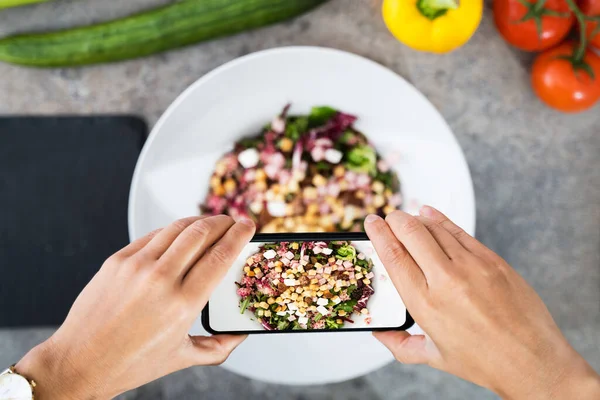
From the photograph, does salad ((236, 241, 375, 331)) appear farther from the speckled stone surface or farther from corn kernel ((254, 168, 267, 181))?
the speckled stone surface

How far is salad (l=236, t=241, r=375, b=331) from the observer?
727mm

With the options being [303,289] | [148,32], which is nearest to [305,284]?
[303,289]

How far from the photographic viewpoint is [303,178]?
1.07m

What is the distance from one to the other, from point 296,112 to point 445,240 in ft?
1.65

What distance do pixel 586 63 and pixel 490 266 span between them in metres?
0.63

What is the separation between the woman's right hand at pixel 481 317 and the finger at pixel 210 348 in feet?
0.85

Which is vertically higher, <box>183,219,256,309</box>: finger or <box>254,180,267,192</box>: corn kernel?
<box>183,219,256,309</box>: finger

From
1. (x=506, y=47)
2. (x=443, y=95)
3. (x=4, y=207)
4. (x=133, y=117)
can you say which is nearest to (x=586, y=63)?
(x=506, y=47)

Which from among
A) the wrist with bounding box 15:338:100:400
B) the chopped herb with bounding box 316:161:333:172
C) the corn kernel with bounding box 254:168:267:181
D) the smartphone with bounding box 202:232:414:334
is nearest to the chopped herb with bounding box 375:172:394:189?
the chopped herb with bounding box 316:161:333:172

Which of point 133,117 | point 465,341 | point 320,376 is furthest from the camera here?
point 133,117

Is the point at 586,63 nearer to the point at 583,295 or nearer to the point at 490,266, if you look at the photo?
the point at 583,295

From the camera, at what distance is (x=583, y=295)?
1.17 m

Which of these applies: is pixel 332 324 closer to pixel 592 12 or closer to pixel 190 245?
pixel 190 245

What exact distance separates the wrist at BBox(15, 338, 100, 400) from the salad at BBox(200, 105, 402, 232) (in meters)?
0.48
